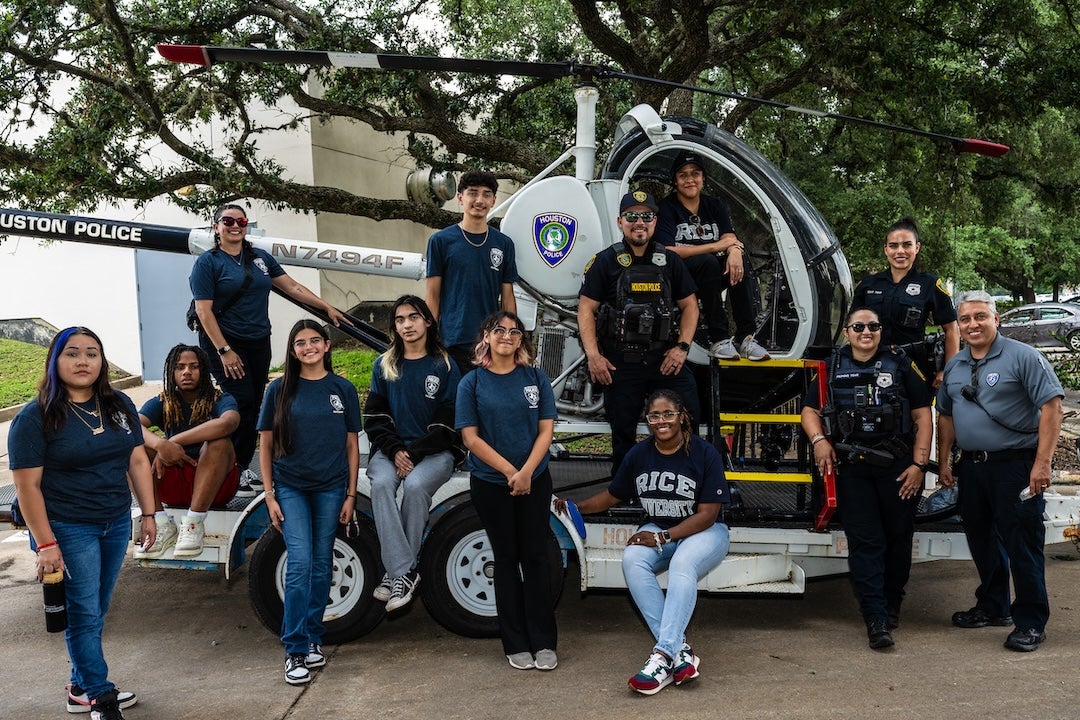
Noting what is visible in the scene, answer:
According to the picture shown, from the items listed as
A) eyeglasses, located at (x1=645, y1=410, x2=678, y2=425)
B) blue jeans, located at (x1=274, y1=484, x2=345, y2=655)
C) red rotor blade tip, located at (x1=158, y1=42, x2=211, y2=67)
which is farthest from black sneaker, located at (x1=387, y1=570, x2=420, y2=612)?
red rotor blade tip, located at (x1=158, y1=42, x2=211, y2=67)

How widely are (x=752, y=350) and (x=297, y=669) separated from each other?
2.82m

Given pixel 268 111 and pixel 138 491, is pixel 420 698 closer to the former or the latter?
pixel 138 491

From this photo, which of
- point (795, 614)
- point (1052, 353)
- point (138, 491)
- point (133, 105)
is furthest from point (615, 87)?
point (1052, 353)

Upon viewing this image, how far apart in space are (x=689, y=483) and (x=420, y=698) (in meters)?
1.55

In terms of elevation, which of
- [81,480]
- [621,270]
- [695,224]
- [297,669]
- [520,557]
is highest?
[695,224]

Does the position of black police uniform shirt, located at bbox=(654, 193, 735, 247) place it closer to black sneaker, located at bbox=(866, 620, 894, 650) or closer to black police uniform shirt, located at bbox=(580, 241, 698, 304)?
black police uniform shirt, located at bbox=(580, 241, 698, 304)

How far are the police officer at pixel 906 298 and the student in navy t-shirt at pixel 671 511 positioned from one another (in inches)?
54.8

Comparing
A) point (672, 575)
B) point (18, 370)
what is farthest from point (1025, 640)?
point (18, 370)

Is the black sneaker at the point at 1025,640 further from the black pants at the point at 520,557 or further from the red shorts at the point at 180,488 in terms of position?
the red shorts at the point at 180,488

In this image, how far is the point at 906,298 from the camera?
5.12 meters

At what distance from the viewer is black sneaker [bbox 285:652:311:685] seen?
13.9 ft

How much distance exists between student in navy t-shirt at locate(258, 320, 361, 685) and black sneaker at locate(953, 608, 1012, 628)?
3.18 m

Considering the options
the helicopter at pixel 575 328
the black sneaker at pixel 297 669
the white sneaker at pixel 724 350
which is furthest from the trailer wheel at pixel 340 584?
the white sneaker at pixel 724 350

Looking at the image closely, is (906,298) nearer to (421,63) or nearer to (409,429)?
(409,429)
